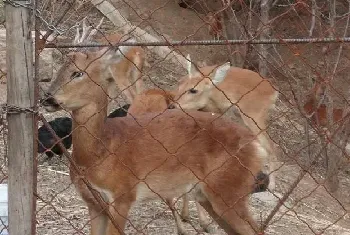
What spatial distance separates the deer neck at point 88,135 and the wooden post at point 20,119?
5.80 ft

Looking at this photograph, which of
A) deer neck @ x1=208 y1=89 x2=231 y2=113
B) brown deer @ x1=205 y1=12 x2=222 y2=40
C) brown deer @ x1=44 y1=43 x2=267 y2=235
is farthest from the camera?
deer neck @ x1=208 y1=89 x2=231 y2=113

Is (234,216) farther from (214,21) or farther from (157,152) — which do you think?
(214,21)

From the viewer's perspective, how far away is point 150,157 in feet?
16.7

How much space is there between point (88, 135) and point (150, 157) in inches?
19.3

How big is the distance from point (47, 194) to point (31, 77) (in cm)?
348

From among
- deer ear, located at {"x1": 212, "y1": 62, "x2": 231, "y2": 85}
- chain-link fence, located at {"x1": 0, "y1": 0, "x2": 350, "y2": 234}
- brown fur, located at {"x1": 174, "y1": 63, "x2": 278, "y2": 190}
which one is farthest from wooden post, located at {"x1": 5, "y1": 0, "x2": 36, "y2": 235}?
brown fur, located at {"x1": 174, "y1": 63, "x2": 278, "y2": 190}

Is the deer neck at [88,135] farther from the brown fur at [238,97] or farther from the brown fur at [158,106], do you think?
the brown fur at [238,97]

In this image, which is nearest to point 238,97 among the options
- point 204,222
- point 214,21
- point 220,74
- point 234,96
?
point 234,96

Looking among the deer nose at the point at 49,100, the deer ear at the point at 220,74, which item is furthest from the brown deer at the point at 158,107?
the deer nose at the point at 49,100

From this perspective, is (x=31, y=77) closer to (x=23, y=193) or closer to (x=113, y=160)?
(x=23, y=193)

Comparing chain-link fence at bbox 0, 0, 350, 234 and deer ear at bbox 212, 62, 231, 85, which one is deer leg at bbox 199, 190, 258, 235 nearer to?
chain-link fence at bbox 0, 0, 350, 234

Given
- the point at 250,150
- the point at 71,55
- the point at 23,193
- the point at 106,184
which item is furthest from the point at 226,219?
the point at 23,193

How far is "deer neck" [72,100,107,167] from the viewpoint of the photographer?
15.7ft

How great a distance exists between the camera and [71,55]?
4680 millimetres
